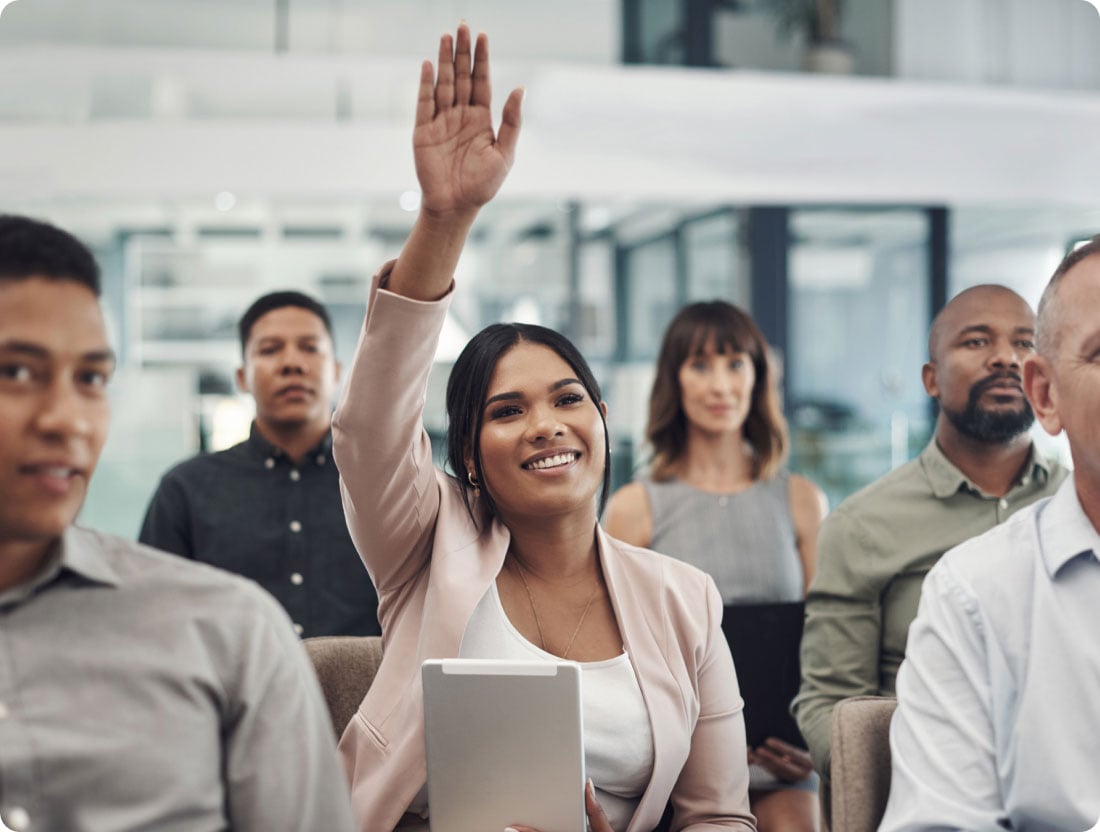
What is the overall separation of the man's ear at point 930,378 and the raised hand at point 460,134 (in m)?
1.17

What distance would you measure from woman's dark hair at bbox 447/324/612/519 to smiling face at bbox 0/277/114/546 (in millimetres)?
803

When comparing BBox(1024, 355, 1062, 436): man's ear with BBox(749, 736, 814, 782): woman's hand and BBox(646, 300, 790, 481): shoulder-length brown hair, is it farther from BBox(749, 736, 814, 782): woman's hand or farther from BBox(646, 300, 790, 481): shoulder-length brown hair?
BBox(646, 300, 790, 481): shoulder-length brown hair

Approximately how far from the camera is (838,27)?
6.54 m

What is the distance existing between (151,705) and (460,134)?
2.72ft

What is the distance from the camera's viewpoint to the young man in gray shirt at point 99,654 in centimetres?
103

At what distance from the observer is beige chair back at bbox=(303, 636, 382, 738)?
A: 193 cm

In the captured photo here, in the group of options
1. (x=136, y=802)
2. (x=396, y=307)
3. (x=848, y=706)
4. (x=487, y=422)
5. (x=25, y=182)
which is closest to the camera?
(x=136, y=802)

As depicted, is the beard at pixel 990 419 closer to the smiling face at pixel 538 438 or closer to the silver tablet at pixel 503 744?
the smiling face at pixel 538 438

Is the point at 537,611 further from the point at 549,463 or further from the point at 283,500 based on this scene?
the point at 283,500

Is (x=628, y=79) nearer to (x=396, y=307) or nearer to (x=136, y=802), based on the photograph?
(x=396, y=307)

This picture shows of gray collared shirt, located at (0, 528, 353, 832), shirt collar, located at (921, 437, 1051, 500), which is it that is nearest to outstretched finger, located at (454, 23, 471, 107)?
→ gray collared shirt, located at (0, 528, 353, 832)

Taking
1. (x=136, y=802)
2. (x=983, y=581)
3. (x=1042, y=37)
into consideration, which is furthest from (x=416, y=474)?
(x=1042, y=37)

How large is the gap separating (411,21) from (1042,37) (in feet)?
12.3

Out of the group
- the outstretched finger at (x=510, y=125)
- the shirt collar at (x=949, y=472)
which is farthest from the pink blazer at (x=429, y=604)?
the shirt collar at (x=949, y=472)
